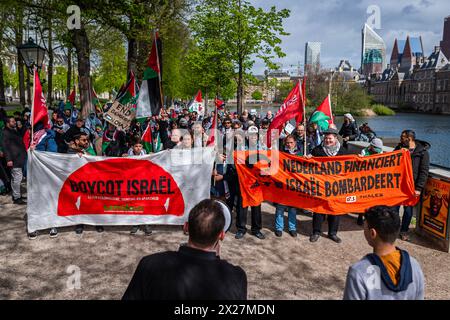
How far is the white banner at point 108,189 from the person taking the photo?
679cm

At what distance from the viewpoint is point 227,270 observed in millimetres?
2152

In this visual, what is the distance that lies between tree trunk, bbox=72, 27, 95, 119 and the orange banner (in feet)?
30.3

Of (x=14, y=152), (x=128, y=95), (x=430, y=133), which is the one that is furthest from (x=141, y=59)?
(x=430, y=133)

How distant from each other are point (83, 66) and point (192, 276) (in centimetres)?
1325

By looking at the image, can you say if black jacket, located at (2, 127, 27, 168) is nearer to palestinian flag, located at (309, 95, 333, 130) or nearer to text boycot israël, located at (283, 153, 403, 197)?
text boycot israël, located at (283, 153, 403, 197)

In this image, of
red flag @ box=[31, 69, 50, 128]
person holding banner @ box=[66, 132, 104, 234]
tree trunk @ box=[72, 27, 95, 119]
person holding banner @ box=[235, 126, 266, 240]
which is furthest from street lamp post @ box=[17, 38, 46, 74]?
person holding banner @ box=[235, 126, 266, 240]

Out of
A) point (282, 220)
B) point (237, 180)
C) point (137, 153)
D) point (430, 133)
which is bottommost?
point (430, 133)

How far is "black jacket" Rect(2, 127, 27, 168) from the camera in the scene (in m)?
8.18

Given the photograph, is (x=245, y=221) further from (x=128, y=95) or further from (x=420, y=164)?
(x=128, y=95)

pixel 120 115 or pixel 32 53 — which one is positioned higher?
pixel 32 53

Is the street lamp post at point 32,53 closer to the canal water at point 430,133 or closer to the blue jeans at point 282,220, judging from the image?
the blue jeans at point 282,220

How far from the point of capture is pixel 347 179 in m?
6.86

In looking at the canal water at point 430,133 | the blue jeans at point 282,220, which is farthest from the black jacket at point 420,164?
the canal water at point 430,133
